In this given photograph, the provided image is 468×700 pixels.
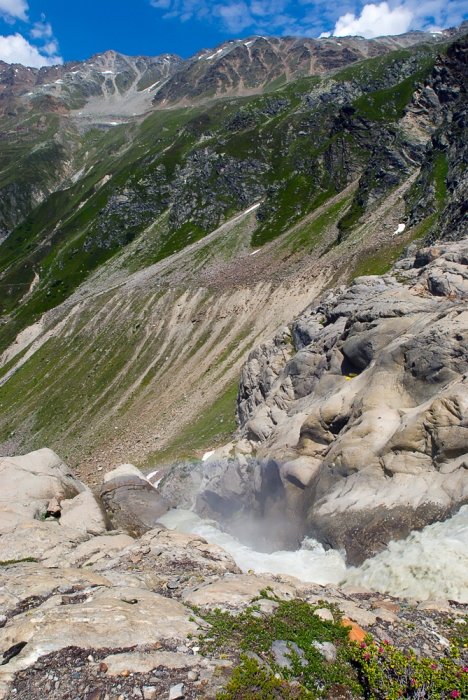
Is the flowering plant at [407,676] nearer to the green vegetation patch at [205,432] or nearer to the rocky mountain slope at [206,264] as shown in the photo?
the green vegetation patch at [205,432]

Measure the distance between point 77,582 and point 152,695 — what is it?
7291mm

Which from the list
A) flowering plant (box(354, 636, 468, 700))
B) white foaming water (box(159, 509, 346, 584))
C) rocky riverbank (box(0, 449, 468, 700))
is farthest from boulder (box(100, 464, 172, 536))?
flowering plant (box(354, 636, 468, 700))

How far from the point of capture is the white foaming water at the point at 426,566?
1399cm

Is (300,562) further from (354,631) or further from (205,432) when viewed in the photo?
(205,432)

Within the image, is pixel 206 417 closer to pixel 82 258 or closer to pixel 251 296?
pixel 251 296

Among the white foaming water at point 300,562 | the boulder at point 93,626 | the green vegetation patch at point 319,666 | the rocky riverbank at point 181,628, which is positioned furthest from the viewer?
the white foaming water at point 300,562

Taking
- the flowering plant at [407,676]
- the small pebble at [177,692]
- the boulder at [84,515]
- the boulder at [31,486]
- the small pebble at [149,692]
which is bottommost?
the flowering plant at [407,676]

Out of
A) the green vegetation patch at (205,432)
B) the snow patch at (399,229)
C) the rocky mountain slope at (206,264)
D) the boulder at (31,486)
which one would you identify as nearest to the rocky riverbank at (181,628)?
the boulder at (31,486)

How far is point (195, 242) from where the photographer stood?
12694 cm

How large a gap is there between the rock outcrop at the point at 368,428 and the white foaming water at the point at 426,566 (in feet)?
1.89

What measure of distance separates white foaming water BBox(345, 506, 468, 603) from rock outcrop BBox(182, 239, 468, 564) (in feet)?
1.89

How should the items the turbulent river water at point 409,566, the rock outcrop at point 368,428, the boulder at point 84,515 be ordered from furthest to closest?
the boulder at point 84,515 < the rock outcrop at point 368,428 < the turbulent river water at point 409,566

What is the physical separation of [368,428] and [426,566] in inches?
284

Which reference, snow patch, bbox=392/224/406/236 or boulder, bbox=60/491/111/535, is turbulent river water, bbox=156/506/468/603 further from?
snow patch, bbox=392/224/406/236
